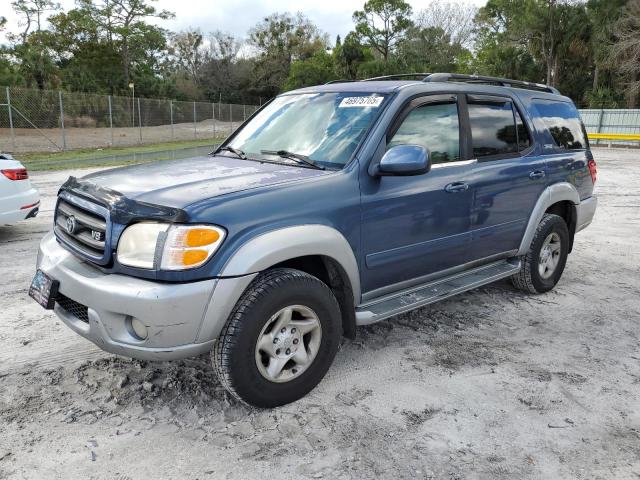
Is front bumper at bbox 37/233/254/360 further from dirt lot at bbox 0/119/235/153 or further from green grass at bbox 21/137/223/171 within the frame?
dirt lot at bbox 0/119/235/153

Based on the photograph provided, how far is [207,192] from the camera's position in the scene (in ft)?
9.46

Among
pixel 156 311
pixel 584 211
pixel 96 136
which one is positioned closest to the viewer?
pixel 156 311

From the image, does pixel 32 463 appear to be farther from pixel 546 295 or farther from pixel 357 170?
pixel 546 295

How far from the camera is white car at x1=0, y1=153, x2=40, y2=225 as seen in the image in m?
6.43

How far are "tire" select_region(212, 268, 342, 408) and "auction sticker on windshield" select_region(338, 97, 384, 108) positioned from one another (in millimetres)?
1353

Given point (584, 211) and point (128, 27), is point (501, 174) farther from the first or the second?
point (128, 27)

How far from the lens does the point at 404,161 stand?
127 inches

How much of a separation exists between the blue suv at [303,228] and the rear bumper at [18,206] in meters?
3.47

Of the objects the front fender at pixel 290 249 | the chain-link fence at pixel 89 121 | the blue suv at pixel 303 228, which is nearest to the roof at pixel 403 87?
the blue suv at pixel 303 228

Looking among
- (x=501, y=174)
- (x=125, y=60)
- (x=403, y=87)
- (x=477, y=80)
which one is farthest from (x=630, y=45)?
(x=125, y=60)

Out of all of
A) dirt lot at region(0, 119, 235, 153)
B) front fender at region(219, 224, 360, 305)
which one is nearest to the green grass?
dirt lot at region(0, 119, 235, 153)

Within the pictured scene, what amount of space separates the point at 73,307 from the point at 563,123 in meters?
4.57

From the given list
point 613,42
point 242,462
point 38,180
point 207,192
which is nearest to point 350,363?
point 242,462

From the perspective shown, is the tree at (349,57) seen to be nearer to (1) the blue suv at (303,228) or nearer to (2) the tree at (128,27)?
(2) the tree at (128,27)
